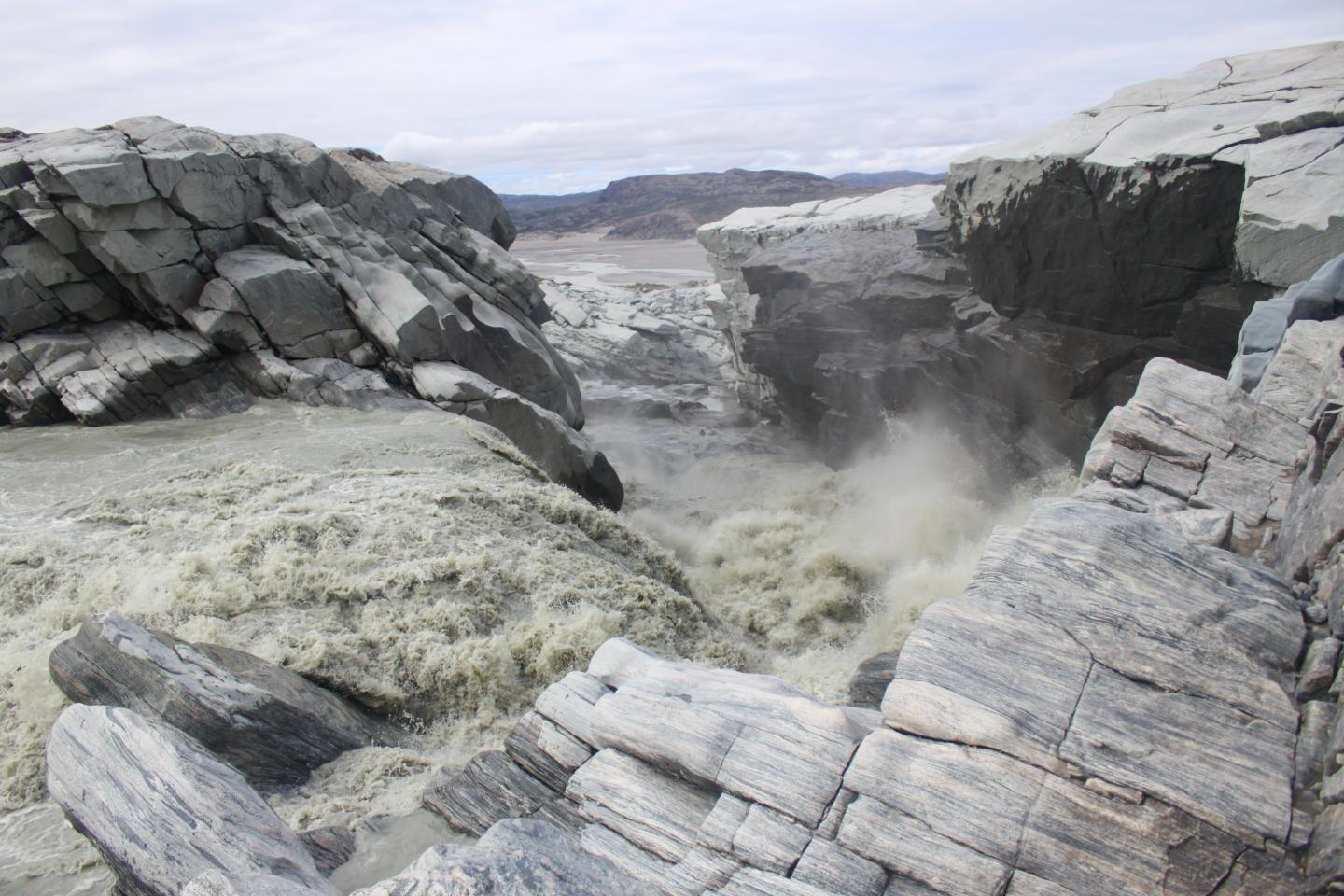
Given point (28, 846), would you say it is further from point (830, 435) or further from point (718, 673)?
point (830, 435)

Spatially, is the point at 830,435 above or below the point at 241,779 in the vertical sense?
below

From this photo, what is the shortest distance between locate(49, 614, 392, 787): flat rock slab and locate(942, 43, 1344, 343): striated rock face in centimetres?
994

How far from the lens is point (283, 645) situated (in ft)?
23.8

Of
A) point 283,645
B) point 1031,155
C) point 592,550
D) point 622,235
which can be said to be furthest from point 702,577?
point 622,235

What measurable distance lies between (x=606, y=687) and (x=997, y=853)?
2569 millimetres

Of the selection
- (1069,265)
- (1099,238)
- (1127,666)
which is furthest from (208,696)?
(1069,265)

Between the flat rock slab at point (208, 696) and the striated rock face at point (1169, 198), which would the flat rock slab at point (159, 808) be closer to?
the flat rock slab at point (208, 696)

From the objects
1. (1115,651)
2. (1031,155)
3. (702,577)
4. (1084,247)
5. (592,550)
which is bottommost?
(702,577)

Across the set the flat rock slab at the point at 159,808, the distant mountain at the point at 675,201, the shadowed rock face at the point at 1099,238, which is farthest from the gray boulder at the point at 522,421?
the distant mountain at the point at 675,201

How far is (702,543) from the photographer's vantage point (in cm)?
1366

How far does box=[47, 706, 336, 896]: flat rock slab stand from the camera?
420 centimetres

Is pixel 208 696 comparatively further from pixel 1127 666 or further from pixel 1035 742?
pixel 1127 666

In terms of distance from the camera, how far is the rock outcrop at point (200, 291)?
1252 cm

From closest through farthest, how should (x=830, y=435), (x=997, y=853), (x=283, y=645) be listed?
(x=997, y=853) → (x=283, y=645) → (x=830, y=435)
